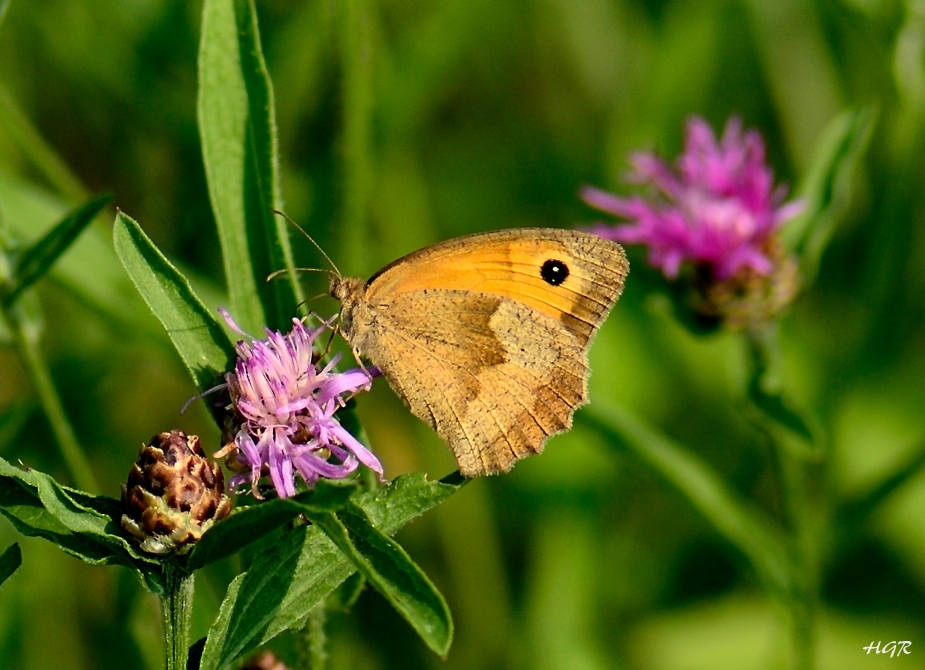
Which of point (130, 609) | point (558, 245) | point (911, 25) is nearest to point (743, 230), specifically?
point (911, 25)

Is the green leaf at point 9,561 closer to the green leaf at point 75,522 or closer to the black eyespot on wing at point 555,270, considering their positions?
the green leaf at point 75,522

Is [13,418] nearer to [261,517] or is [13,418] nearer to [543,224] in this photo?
[261,517]

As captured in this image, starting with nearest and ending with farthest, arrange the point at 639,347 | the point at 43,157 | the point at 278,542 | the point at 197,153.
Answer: the point at 278,542 → the point at 43,157 → the point at 197,153 → the point at 639,347

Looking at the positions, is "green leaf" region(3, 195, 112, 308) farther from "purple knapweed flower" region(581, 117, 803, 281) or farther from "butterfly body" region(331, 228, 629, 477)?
"purple knapweed flower" region(581, 117, 803, 281)

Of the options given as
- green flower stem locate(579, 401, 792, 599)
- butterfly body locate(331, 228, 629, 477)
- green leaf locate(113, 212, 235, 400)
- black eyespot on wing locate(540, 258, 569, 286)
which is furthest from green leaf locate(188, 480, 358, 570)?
green flower stem locate(579, 401, 792, 599)

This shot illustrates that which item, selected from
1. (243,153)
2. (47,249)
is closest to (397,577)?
(243,153)

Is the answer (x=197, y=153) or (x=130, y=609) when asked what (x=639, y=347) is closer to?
(x=197, y=153)
